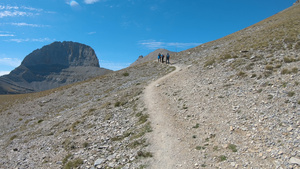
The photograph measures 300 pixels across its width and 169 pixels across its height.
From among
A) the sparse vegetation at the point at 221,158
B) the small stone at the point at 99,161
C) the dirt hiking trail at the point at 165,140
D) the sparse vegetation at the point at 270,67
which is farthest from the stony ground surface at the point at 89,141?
the sparse vegetation at the point at 270,67

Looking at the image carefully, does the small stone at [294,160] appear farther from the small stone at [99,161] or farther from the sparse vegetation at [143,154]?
the small stone at [99,161]

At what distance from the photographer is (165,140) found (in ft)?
44.2

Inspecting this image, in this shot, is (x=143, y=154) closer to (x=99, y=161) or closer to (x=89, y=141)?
(x=99, y=161)

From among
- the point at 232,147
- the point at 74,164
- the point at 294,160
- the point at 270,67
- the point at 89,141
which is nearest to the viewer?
the point at 294,160

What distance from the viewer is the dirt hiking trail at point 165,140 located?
11.0 m

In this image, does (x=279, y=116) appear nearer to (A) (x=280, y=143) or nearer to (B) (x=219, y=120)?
(A) (x=280, y=143)

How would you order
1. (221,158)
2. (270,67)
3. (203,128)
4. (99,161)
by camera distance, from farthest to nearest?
(270,67) < (203,128) < (99,161) < (221,158)

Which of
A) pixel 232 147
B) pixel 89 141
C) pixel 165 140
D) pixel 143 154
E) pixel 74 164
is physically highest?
pixel 232 147

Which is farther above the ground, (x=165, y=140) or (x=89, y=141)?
(x=165, y=140)

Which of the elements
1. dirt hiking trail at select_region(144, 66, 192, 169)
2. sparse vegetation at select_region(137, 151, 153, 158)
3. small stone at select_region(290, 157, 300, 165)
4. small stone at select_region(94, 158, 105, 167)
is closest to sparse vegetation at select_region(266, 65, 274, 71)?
dirt hiking trail at select_region(144, 66, 192, 169)

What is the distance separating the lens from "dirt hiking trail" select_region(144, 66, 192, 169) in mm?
11045

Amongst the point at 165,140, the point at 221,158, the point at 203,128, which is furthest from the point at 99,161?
the point at 221,158

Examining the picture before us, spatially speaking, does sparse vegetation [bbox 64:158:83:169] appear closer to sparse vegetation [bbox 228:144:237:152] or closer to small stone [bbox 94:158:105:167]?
small stone [bbox 94:158:105:167]

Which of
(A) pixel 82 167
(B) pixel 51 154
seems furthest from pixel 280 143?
(B) pixel 51 154
